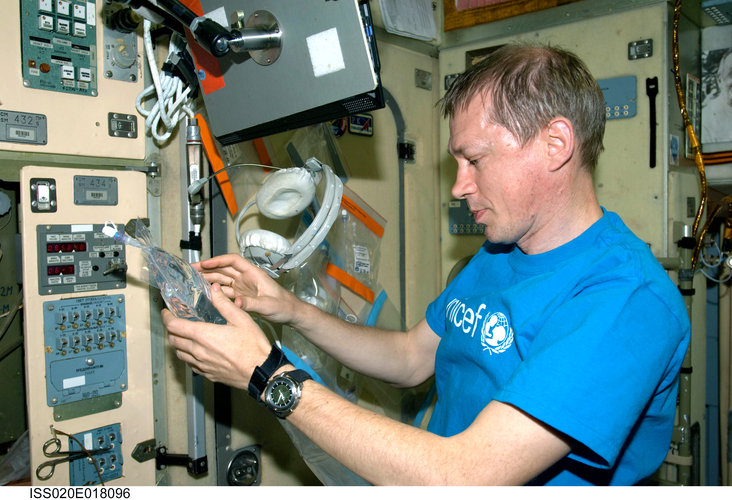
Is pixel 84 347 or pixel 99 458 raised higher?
pixel 84 347

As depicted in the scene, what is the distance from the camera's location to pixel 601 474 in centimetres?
130

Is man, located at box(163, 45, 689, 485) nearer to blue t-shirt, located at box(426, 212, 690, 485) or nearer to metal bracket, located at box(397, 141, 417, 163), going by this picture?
blue t-shirt, located at box(426, 212, 690, 485)

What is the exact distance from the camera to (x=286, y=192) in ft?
5.65

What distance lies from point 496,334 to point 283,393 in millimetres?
529

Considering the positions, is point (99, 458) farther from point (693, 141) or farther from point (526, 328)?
point (693, 141)

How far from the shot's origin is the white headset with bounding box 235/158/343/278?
165cm

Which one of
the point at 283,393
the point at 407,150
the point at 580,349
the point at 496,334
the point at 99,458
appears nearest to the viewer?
the point at 580,349

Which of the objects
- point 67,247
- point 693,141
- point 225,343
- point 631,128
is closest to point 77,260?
point 67,247

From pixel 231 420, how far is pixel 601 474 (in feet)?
4.18

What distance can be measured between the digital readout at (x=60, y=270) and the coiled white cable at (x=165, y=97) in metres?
0.49

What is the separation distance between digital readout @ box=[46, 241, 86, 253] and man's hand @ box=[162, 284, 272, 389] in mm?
541

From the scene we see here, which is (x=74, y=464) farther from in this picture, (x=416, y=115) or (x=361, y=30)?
(x=416, y=115)

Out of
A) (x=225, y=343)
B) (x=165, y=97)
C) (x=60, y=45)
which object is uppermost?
(x=60, y=45)

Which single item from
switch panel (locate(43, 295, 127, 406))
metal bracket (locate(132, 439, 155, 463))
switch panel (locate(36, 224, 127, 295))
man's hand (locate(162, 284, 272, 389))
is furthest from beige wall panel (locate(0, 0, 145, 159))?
metal bracket (locate(132, 439, 155, 463))
